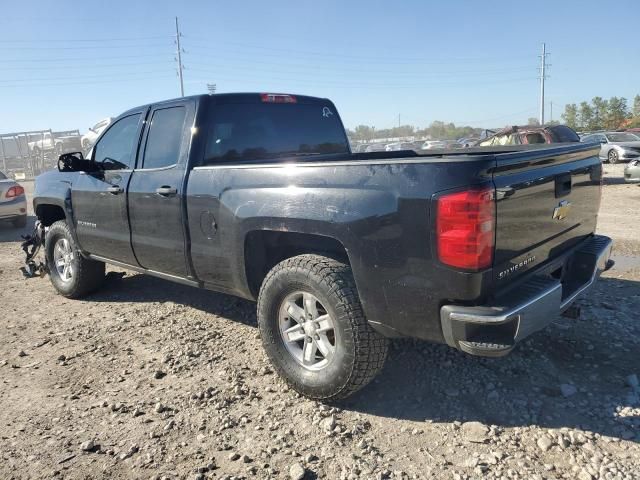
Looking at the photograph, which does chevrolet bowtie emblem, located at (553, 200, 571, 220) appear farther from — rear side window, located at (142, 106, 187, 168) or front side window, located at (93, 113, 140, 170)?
front side window, located at (93, 113, 140, 170)

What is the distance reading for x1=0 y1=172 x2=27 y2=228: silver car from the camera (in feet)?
34.3

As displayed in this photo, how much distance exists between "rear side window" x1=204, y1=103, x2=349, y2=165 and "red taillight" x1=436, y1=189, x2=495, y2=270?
2.11m

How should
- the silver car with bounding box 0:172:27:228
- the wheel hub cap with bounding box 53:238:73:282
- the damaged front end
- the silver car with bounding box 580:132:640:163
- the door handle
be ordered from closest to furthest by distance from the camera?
the door handle < the wheel hub cap with bounding box 53:238:73:282 < the damaged front end < the silver car with bounding box 0:172:27:228 < the silver car with bounding box 580:132:640:163

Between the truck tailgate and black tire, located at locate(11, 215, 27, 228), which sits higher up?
the truck tailgate

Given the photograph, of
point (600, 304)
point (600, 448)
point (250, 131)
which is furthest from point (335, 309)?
point (600, 304)

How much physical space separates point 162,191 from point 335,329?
73.2 inches

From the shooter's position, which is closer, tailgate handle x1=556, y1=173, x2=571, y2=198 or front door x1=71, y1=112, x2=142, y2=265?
tailgate handle x1=556, y1=173, x2=571, y2=198

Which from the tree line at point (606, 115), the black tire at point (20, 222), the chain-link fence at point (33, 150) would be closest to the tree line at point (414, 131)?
the tree line at point (606, 115)

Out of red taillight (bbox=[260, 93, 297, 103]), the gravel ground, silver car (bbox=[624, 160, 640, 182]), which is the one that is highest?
red taillight (bbox=[260, 93, 297, 103])


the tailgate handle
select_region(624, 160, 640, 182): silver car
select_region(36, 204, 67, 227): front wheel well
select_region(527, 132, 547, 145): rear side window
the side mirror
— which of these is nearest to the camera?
the tailgate handle

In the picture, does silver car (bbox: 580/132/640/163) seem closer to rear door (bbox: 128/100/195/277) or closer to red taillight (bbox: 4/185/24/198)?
red taillight (bbox: 4/185/24/198)

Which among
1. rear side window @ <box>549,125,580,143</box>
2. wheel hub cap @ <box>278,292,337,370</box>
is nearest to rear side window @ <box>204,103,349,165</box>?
wheel hub cap @ <box>278,292,337,370</box>

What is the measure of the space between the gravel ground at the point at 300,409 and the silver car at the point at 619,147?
1892 centimetres

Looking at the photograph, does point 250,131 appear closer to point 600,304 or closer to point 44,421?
point 44,421
